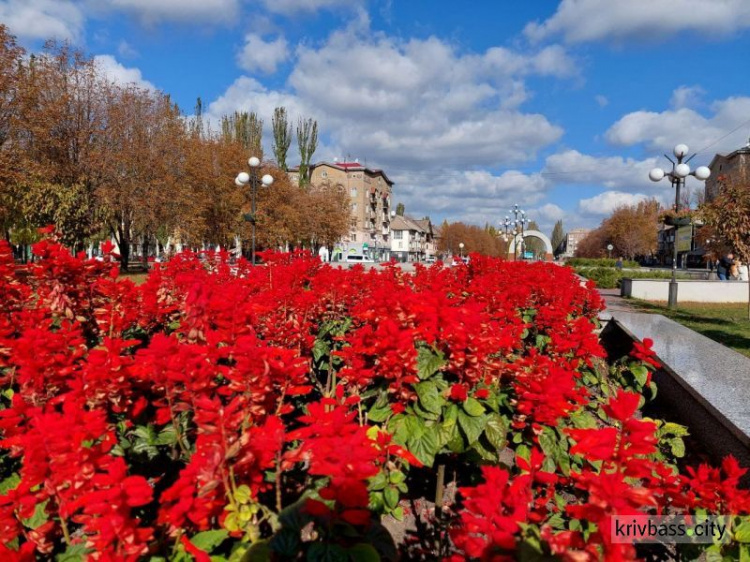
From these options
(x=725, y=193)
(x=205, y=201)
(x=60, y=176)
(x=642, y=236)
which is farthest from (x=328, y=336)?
(x=642, y=236)

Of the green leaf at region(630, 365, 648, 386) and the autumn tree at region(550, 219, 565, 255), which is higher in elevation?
the autumn tree at region(550, 219, 565, 255)

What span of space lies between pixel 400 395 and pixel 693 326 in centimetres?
1080

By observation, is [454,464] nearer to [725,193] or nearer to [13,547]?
[13,547]

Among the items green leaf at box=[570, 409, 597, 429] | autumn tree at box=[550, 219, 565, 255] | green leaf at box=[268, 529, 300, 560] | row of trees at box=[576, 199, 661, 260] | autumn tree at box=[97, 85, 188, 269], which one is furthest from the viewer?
autumn tree at box=[550, 219, 565, 255]

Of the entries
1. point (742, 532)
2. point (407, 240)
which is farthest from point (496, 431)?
point (407, 240)

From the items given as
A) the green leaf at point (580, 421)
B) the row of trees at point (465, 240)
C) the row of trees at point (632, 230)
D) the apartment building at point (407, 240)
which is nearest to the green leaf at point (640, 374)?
the green leaf at point (580, 421)

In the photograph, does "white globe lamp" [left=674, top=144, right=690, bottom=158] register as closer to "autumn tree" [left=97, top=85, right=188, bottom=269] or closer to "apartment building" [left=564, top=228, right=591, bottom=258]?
"autumn tree" [left=97, top=85, right=188, bottom=269]

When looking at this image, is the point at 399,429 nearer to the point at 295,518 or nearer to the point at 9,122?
the point at 295,518

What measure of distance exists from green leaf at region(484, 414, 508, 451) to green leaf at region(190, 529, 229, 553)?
4.63 ft

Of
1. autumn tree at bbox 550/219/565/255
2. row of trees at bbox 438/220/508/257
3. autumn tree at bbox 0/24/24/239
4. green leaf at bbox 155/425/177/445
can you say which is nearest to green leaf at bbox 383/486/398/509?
green leaf at bbox 155/425/177/445

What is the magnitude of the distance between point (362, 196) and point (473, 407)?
77.2m

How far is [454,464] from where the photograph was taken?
3.21 meters

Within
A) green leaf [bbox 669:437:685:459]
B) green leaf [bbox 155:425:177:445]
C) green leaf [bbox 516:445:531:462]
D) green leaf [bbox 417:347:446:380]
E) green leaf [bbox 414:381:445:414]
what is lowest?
green leaf [bbox 669:437:685:459]

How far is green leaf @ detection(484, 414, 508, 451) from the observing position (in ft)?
7.84
